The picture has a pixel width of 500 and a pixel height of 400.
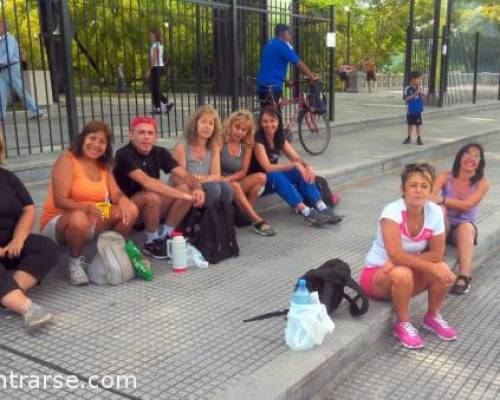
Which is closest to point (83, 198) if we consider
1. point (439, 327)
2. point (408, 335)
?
point (408, 335)

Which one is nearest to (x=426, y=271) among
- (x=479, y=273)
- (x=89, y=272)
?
(x=479, y=273)

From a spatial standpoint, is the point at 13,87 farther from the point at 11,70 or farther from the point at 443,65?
the point at 443,65

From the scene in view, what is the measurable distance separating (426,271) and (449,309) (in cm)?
70

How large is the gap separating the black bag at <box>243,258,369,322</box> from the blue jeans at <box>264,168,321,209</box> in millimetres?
2023

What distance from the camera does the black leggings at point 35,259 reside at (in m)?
3.43

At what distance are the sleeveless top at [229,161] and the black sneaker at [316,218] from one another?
0.77 metres

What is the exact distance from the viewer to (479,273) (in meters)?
4.64

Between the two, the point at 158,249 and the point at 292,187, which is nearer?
the point at 158,249

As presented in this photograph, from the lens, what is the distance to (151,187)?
168 inches

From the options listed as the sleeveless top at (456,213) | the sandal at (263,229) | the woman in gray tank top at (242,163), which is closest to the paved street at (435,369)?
the sleeveless top at (456,213)

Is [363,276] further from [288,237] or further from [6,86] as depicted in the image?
[6,86]

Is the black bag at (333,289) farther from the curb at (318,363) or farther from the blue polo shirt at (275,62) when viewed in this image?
the blue polo shirt at (275,62)

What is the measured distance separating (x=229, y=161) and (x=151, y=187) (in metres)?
1.16

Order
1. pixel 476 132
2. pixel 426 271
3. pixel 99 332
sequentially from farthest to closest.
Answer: pixel 476 132 → pixel 426 271 → pixel 99 332
